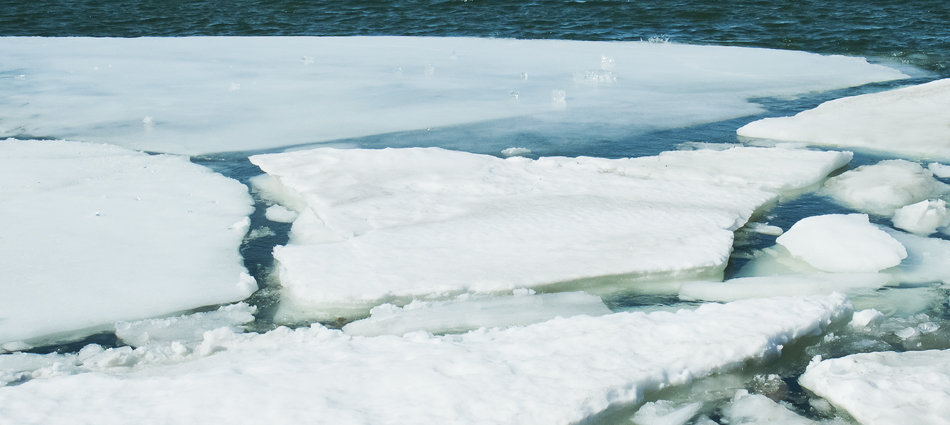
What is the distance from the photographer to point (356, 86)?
6320 millimetres

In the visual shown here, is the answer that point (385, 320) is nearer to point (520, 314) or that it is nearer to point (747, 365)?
point (520, 314)

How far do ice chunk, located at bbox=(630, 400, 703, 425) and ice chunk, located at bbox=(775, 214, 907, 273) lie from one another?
1.15 meters

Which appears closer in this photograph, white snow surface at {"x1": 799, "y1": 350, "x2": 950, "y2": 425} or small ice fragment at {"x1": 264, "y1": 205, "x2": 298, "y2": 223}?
white snow surface at {"x1": 799, "y1": 350, "x2": 950, "y2": 425}

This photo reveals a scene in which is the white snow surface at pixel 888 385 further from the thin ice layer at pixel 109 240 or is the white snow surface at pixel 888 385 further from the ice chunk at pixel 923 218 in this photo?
the thin ice layer at pixel 109 240

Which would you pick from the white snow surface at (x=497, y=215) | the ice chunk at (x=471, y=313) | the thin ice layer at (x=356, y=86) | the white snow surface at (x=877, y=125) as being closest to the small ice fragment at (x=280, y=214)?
the white snow surface at (x=497, y=215)

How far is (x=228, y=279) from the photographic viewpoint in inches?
107

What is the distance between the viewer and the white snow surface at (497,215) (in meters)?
2.62

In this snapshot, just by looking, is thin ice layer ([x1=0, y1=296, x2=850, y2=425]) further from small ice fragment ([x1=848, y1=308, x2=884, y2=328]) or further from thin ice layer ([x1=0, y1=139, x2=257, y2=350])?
thin ice layer ([x1=0, y1=139, x2=257, y2=350])

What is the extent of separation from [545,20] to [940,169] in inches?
377

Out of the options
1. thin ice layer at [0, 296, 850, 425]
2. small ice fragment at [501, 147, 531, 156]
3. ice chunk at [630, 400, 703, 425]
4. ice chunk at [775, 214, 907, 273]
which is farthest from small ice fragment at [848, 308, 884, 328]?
small ice fragment at [501, 147, 531, 156]

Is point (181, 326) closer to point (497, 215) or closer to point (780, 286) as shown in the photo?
point (497, 215)

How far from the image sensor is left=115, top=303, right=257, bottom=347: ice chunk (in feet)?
7.72

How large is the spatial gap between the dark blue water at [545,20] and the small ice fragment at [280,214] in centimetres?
747

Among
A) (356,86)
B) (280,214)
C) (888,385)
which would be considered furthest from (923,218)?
(356,86)
